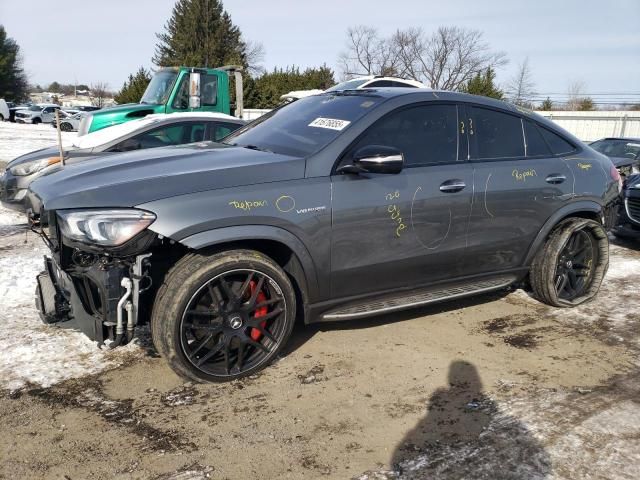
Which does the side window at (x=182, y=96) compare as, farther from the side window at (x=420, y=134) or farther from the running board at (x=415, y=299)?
the running board at (x=415, y=299)

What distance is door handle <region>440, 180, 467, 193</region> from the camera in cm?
369

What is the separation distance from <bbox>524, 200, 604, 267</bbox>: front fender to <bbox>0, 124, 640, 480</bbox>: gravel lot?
58 cm

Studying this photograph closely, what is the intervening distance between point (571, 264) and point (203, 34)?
163 feet

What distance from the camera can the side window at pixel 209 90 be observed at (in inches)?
374

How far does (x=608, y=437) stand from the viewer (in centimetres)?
273

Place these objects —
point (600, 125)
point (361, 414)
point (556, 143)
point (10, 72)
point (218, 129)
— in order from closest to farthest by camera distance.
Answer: point (361, 414)
point (556, 143)
point (218, 129)
point (600, 125)
point (10, 72)

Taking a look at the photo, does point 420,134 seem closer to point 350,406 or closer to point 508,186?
point 508,186

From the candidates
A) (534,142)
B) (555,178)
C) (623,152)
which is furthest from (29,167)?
(623,152)

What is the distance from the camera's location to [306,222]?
3.19 m

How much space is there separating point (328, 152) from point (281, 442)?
5.61 ft

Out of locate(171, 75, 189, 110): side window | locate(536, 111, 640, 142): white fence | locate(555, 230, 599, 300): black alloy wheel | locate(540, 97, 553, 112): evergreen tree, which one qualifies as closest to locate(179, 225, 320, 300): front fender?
locate(555, 230, 599, 300): black alloy wheel

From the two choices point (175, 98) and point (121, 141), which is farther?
point (175, 98)

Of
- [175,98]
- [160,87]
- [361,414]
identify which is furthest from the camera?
[160,87]

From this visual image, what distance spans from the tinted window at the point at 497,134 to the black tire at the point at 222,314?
1876mm
